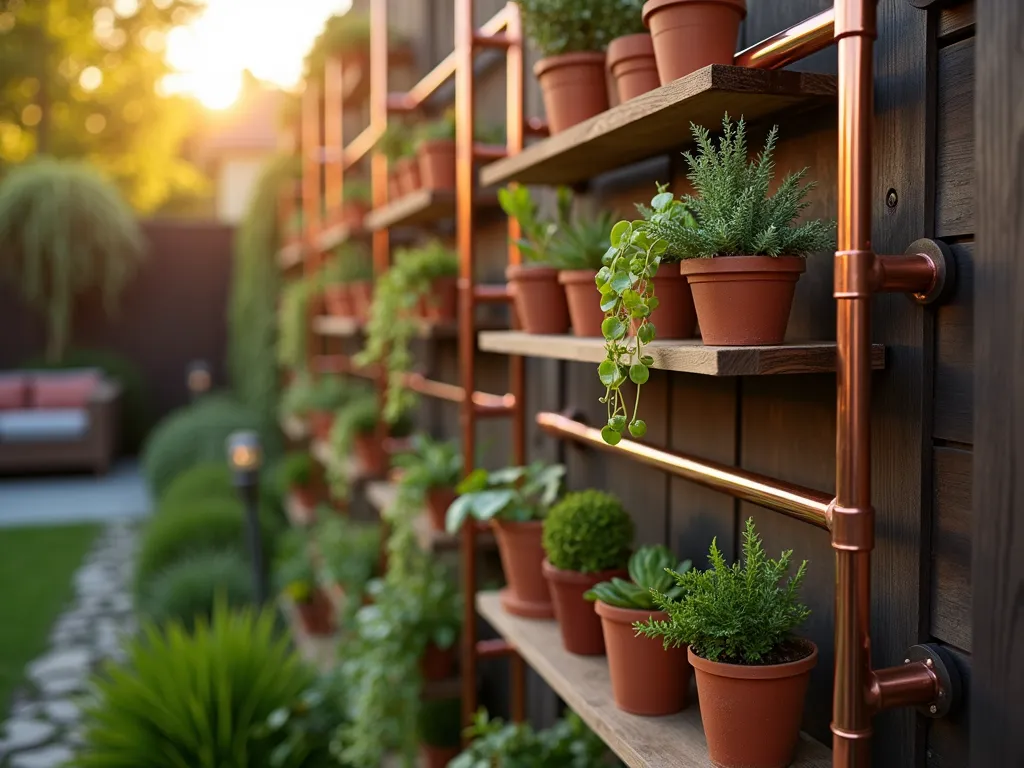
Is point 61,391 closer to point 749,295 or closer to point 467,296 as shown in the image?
point 467,296

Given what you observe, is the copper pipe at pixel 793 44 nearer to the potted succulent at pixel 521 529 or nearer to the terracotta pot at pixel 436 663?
the potted succulent at pixel 521 529

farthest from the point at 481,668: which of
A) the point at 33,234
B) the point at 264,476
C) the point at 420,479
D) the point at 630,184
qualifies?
the point at 33,234

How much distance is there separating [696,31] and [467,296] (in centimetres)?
101

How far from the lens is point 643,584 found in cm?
137

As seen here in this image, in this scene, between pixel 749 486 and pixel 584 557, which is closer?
pixel 749 486

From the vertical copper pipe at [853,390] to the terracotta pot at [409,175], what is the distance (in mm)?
1932

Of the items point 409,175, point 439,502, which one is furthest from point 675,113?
point 409,175

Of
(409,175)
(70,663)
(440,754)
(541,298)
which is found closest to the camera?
(541,298)

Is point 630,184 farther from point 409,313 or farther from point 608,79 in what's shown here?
point 409,313

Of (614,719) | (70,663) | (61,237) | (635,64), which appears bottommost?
(70,663)

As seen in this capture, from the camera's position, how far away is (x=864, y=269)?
3.06ft

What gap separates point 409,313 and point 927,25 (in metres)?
1.87

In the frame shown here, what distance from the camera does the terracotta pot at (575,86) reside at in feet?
5.05

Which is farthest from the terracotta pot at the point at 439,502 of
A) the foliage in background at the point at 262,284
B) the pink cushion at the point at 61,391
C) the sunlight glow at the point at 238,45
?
the pink cushion at the point at 61,391
